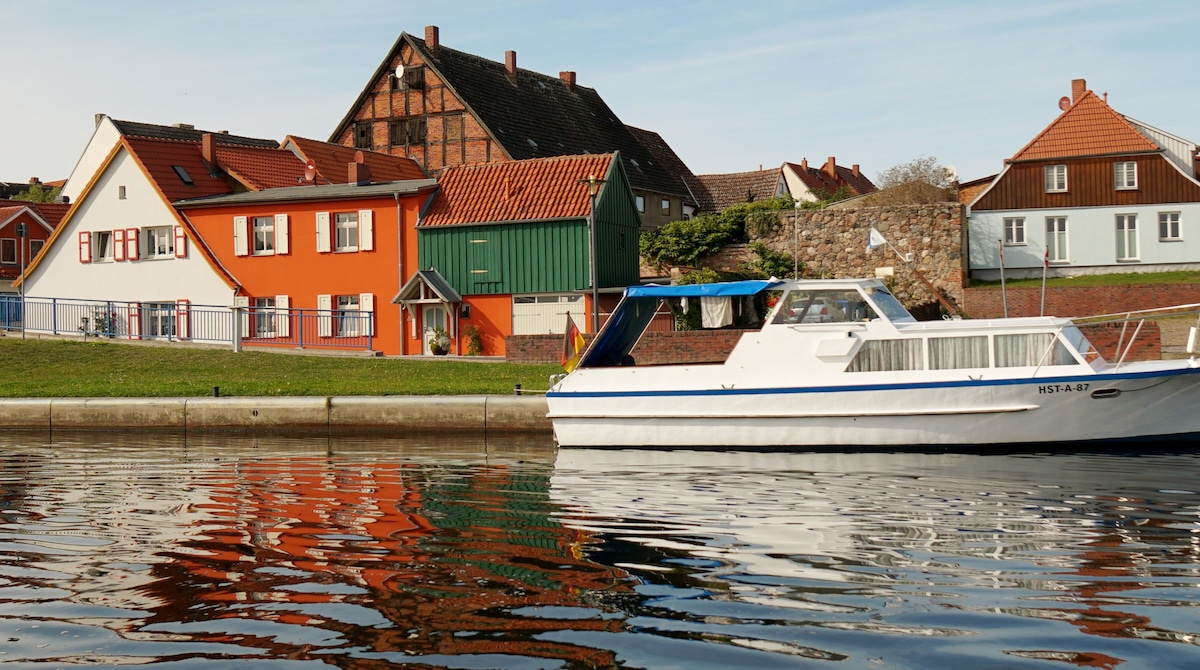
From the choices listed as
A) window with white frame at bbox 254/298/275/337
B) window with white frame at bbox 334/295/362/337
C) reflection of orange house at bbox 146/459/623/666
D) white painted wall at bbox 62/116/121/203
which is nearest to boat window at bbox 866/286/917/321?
reflection of orange house at bbox 146/459/623/666

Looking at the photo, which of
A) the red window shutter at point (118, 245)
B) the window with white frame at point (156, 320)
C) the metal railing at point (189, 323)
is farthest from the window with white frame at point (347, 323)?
the red window shutter at point (118, 245)

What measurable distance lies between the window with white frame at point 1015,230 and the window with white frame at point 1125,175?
312 centimetres

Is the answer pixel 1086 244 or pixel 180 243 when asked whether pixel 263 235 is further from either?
pixel 1086 244

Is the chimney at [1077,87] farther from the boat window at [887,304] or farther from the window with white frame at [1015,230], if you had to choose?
the boat window at [887,304]

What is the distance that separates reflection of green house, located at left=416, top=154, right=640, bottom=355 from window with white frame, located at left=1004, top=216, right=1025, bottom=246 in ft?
45.0

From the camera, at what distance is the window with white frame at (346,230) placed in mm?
34750

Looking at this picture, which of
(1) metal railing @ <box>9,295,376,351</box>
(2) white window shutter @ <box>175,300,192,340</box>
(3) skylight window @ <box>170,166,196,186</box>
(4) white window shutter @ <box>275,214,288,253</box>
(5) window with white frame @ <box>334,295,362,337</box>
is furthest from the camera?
(3) skylight window @ <box>170,166,196,186</box>

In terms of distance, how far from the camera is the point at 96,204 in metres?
38.0

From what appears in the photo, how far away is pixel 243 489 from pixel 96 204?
2826cm

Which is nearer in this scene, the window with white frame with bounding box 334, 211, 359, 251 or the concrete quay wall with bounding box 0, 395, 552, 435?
the concrete quay wall with bounding box 0, 395, 552, 435

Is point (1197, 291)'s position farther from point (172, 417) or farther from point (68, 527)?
point (68, 527)

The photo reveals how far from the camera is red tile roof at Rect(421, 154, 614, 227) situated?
108 feet

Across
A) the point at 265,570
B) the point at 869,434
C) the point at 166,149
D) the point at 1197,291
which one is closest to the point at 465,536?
the point at 265,570

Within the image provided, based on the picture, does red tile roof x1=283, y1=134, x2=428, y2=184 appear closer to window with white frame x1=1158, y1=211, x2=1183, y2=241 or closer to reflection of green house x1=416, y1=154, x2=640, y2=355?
reflection of green house x1=416, y1=154, x2=640, y2=355
